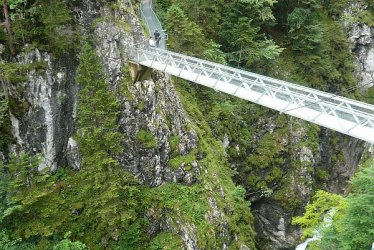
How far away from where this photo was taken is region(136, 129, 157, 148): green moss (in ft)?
60.1

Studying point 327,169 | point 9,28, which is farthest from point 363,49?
point 9,28

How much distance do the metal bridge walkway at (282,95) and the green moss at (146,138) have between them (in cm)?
343

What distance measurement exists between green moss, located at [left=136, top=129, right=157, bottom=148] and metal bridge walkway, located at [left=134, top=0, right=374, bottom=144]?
3426 millimetres

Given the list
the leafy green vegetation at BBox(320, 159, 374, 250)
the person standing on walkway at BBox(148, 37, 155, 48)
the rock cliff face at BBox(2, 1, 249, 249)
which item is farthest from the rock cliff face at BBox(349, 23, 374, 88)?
the leafy green vegetation at BBox(320, 159, 374, 250)

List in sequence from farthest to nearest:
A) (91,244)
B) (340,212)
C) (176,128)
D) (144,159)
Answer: (176,128), (144,159), (91,244), (340,212)

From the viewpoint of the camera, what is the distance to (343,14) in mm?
32438

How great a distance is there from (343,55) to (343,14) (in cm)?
438

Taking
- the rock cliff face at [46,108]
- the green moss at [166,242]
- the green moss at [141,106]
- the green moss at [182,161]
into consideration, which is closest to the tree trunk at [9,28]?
the rock cliff face at [46,108]

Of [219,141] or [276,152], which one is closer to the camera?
[219,141]

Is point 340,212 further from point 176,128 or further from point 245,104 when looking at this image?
point 245,104

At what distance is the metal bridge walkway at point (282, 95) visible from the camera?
11695mm

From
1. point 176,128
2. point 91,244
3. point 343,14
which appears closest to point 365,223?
point 176,128

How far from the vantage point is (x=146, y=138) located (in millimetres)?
18438

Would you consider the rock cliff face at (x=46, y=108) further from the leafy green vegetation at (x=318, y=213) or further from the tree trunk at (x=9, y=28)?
the leafy green vegetation at (x=318, y=213)
